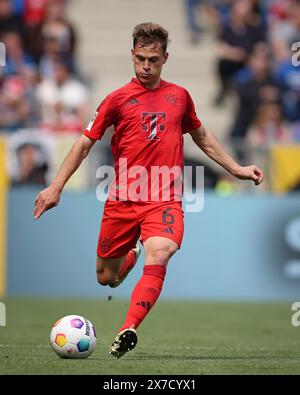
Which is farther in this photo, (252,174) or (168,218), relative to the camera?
(252,174)

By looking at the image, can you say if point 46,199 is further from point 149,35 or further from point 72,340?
point 149,35

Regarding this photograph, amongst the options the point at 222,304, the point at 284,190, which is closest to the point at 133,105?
the point at 222,304

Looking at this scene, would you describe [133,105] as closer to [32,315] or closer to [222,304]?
[32,315]

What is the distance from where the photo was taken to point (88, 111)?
17.7 metres

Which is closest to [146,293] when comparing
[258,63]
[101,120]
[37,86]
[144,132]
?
[144,132]

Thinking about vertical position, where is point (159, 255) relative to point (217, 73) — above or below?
below

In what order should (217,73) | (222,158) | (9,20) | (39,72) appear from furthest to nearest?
(217,73)
(9,20)
(39,72)
(222,158)

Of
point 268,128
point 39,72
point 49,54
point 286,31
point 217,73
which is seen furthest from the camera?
point 286,31

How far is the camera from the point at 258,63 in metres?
18.1

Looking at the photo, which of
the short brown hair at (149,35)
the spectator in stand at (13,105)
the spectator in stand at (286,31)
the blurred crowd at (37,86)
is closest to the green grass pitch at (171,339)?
the blurred crowd at (37,86)

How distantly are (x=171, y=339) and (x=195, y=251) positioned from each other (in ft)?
17.0

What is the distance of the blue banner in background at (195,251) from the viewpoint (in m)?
14.3

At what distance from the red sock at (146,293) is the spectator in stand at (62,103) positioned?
9213 mm
